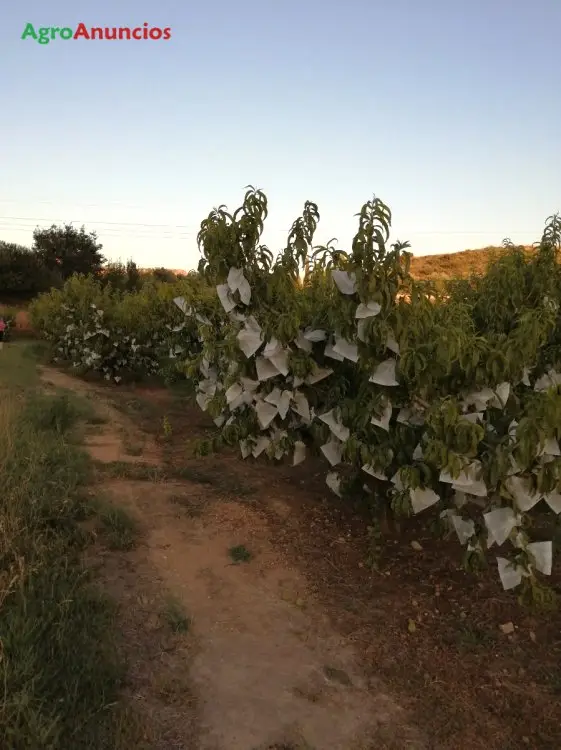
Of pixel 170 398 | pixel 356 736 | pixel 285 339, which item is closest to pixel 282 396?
pixel 285 339

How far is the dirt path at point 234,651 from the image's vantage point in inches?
98.6

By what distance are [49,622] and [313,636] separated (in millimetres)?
1379

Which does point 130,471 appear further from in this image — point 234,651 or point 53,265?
point 53,265

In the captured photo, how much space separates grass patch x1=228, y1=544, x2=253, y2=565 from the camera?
13.0 ft

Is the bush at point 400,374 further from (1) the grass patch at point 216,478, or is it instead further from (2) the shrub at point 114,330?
(2) the shrub at point 114,330

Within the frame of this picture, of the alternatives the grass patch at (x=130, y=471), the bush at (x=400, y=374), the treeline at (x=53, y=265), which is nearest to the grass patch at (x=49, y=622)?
the grass patch at (x=130, y=471)

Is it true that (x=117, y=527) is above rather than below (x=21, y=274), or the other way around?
below

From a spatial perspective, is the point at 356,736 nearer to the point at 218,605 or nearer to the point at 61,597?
the point at 218,605

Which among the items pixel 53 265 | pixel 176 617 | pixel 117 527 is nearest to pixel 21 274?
pixel 53 265

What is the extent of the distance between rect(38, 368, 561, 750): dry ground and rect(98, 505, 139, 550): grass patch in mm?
60

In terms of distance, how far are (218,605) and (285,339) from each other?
163 centimetres

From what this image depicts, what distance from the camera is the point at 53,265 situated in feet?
86.2

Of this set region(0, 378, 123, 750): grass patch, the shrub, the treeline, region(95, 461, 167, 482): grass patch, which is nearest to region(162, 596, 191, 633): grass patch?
region(0, 378, 123, 750): grass patch

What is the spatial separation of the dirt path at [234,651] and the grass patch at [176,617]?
0.04m
